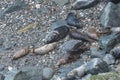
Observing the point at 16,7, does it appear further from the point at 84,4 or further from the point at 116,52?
the point at 116,52

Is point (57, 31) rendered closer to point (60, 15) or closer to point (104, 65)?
point (60, 15)

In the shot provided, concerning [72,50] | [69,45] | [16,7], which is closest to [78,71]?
[72,50]

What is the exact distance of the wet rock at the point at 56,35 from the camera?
5.65m

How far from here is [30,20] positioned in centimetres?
628

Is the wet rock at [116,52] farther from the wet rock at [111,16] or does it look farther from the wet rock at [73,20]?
the wet rock at [73,20]

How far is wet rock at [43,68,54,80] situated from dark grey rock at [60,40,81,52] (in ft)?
1.23

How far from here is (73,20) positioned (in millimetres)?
5906

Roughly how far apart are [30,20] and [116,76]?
2386 millimetres

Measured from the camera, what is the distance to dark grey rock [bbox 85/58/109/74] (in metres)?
4.67

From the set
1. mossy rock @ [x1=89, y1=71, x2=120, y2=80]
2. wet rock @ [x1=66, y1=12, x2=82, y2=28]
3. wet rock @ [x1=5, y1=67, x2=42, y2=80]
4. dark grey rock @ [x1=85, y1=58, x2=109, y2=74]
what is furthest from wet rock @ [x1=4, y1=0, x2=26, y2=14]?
mossy rock @ [x1=89, y1=71, x2=120, y2=80]

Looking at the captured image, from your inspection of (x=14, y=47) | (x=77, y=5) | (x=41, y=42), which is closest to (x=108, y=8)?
(x=77, y=5)

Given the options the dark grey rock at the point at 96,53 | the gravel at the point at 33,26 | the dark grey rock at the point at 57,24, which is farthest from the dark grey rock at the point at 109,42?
the dark grey rock at the point at 57,24

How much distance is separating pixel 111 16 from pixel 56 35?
745 mm

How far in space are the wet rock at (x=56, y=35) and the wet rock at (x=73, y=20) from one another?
5.7 inches
